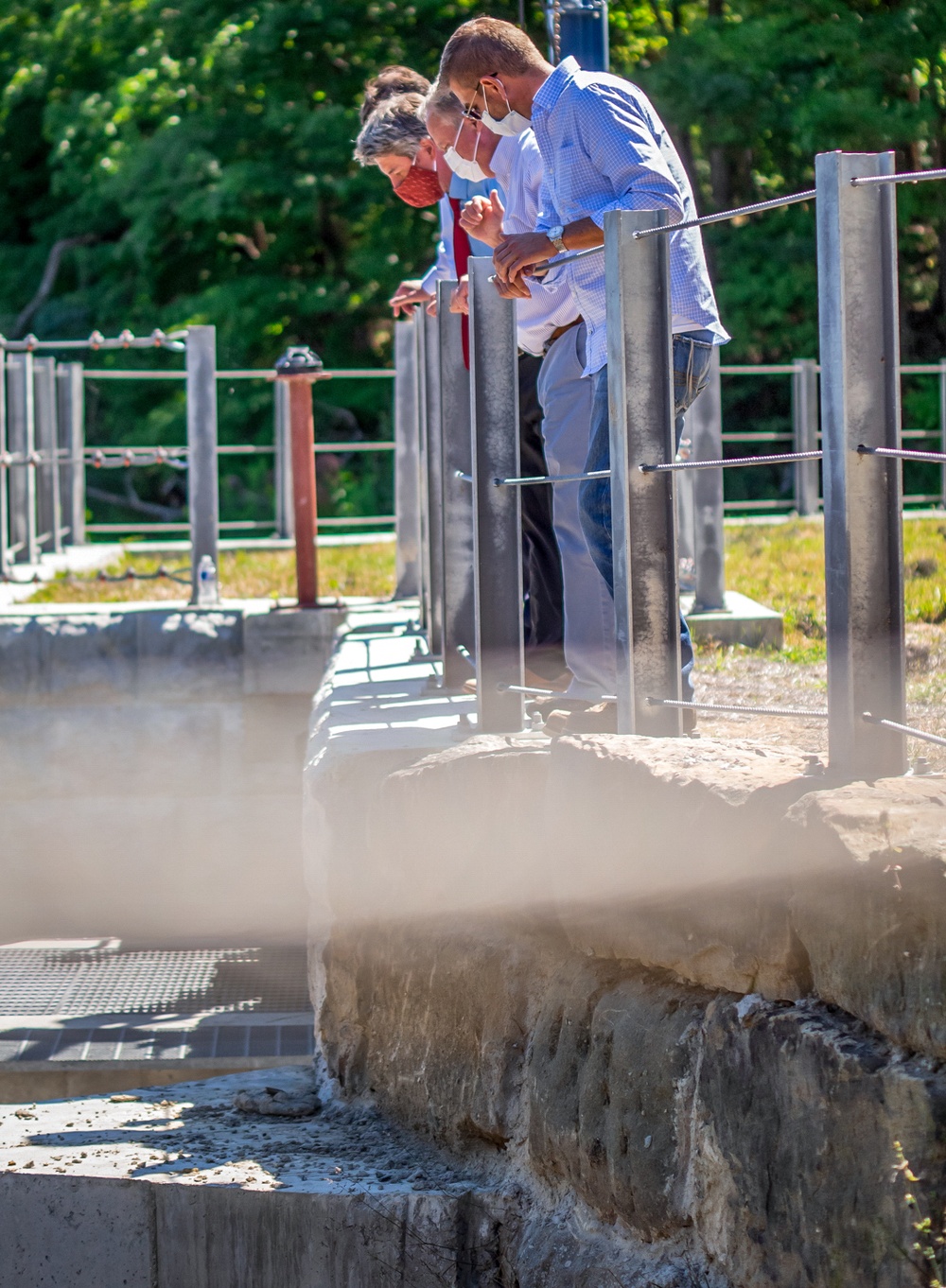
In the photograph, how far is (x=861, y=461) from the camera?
2127 mm

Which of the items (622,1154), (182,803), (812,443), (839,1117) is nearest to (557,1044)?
(622,1154)

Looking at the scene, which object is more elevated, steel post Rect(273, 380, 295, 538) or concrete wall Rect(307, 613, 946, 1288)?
steel post Rect(273, 380, 295, 538)

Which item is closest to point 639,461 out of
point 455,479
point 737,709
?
point 737,709

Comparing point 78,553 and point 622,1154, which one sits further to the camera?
point 78,553

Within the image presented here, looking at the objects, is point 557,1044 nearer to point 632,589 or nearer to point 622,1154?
point 622,1154

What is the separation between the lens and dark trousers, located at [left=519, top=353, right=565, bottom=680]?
4305 mm

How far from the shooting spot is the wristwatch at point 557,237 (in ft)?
9.91

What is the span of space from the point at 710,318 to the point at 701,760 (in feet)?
3.42

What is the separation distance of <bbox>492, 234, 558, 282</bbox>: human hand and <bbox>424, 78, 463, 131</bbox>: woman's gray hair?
2.38 feet

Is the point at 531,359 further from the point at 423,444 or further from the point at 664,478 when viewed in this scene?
the point at 664,478

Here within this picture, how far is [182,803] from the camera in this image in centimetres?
724

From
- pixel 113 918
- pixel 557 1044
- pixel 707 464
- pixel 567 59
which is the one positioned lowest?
pixel 113 918

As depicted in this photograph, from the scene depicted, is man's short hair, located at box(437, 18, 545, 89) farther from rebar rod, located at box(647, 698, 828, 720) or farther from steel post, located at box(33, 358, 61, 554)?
steel post, located at box(33, 358, 61, 554)

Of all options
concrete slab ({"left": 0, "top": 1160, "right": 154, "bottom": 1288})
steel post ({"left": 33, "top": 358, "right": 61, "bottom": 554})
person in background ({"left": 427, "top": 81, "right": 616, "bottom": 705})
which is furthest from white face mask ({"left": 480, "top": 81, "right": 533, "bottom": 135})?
steel post ({"left": 33, "top": 358, "right": 61, "bottom": 554})
